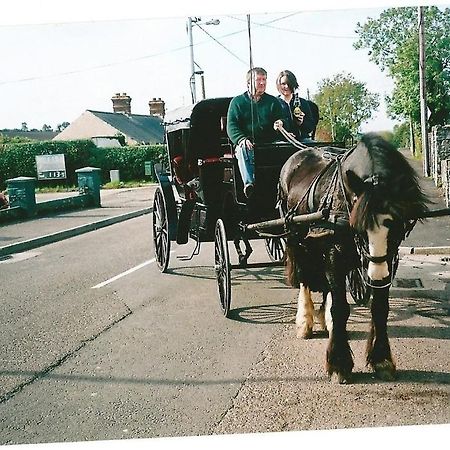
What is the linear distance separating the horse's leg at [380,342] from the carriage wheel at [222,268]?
120 centimetres

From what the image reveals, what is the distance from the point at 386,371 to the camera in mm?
3410

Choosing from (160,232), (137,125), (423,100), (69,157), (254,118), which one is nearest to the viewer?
(423,100)

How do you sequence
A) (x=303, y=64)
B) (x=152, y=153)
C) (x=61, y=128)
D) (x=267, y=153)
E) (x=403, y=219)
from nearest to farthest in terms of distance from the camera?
(x=403, y=219) < (x=303, y=64) < (x=61, y=128) < (x=267, y=153) < (x=152, y=153)

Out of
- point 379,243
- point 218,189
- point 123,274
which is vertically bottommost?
point 123,274

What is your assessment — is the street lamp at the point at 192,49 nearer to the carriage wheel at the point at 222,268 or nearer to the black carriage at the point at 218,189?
the black carriage at the point at 218,189

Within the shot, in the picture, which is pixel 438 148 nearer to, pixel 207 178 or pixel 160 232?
pixel 207 178

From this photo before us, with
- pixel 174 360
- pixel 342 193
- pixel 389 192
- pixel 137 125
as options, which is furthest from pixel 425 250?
pixel 137 125

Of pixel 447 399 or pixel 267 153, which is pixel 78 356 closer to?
pixel 267 153

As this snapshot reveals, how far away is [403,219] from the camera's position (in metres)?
3.15

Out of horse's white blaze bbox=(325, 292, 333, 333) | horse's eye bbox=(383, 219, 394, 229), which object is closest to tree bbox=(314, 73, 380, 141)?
horse's eye bbox=(383, 219, 394, 229)

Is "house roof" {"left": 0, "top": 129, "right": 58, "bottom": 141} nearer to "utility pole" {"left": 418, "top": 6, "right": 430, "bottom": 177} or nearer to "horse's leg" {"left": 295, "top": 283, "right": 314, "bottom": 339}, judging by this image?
"horse's leg" {"left": 295, "top": 283, "right": 314, "bottom": 339}

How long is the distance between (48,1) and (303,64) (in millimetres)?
1381

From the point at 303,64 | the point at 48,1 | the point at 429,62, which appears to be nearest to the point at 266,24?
the point at 303,64

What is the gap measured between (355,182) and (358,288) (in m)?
1.02
